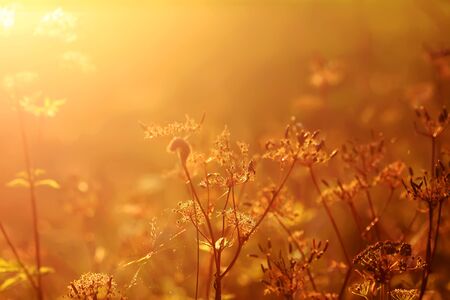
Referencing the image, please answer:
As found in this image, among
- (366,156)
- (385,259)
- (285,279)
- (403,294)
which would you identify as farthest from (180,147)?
(366,156)

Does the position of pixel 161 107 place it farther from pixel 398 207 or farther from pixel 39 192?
pixel 398 207

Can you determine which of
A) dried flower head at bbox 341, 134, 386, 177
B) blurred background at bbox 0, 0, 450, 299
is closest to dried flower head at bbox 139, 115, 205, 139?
blurred background at bbox 0, 0, 450, 299

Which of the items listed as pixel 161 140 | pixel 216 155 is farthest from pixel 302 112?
pixel 216 155

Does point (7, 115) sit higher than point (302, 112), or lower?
higher

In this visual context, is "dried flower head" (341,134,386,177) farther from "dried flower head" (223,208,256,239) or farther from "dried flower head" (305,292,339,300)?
"dried flower head" (223,208,256,239)

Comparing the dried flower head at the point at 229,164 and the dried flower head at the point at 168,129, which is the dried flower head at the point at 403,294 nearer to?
the dried flower head at the point at 229,164

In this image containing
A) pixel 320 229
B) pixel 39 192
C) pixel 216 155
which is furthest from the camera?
pixel 39 192

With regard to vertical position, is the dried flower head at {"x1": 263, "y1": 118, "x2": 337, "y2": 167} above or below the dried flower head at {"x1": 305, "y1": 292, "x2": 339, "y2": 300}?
above

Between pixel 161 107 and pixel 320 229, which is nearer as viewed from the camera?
pixel 320 229
